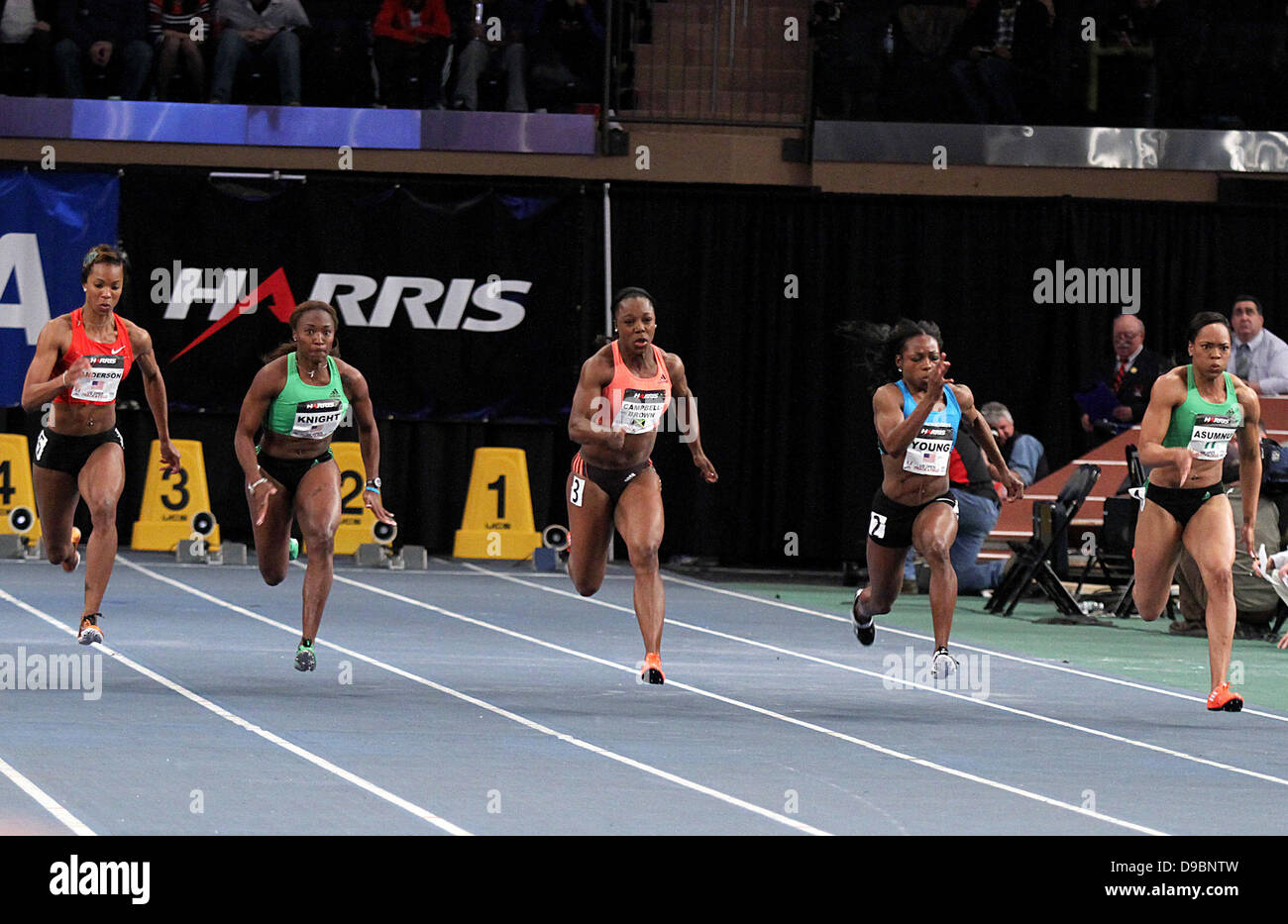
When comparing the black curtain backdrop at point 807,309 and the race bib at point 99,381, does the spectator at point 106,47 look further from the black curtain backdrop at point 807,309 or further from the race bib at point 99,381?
the race bib at point 99,381

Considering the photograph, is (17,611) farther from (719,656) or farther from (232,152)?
(232,152)

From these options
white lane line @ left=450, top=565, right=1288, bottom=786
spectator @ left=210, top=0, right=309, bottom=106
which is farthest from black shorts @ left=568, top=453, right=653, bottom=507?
spectator @ left=210, top=0, right=309, bottom=106

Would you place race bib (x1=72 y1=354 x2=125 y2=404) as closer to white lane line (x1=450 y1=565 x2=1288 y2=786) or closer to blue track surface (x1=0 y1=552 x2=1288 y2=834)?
blue track surface (x1=0 y1=552 x2=1288 y2=834)

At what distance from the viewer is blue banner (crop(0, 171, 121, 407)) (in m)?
17.8

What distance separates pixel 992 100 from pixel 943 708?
961cm

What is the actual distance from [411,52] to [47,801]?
12990 millimetres

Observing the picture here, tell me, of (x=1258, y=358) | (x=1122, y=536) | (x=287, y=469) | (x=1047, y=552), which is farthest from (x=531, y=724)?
(x=1258, y=358)

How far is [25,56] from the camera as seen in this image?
728 inches

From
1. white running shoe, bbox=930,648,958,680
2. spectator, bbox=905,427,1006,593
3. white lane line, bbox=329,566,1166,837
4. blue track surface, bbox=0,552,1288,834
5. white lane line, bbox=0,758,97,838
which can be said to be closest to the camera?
white lane line, bbox=0,758,97,838

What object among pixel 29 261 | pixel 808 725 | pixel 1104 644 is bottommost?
pixel 1104 644

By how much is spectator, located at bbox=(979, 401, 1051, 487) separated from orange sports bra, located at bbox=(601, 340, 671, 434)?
667 centimetres

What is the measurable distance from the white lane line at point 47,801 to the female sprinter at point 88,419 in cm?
305

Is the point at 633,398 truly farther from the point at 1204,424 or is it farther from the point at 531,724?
the point at 1204,424
